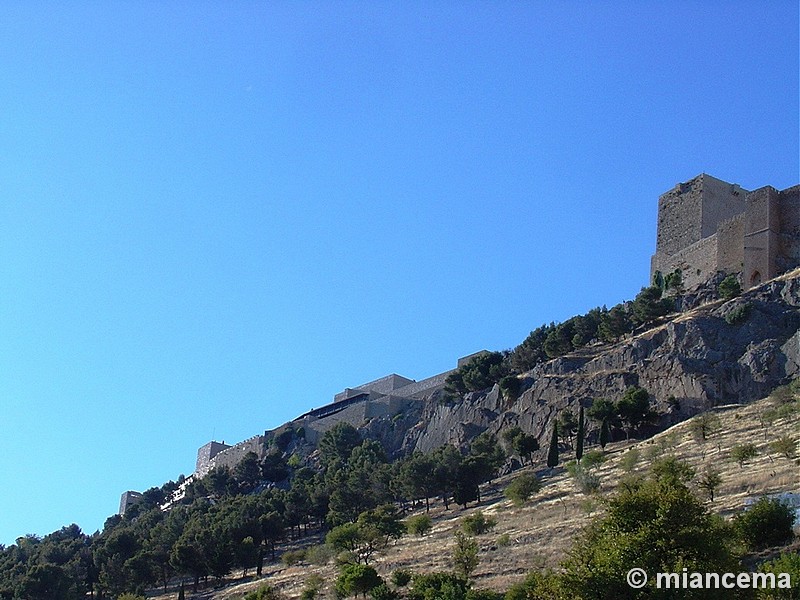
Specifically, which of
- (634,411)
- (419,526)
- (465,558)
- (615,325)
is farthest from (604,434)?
(465,558)

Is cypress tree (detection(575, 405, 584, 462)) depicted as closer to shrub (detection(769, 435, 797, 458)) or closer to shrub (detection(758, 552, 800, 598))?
shrub (detection(769, 435, 797, 458))

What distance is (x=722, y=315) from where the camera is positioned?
158ft

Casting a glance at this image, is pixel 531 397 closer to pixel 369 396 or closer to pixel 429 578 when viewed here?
pixel 369 396

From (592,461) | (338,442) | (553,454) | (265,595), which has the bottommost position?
(265,595)

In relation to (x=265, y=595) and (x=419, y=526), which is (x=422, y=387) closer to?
(x=419, y=526)

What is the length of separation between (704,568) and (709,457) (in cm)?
1788

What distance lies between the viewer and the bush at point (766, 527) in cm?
2352

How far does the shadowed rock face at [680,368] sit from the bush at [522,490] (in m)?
8.63

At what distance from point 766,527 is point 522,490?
1616 cm

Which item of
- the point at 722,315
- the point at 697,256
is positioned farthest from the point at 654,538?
the point at 697,256

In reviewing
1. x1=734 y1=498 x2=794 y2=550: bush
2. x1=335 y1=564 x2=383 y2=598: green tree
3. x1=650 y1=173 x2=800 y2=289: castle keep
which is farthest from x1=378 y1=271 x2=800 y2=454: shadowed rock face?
x1=734 y1=498 x2=794 y2=550: bush

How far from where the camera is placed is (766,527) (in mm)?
23672

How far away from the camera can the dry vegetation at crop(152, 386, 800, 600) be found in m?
29.5

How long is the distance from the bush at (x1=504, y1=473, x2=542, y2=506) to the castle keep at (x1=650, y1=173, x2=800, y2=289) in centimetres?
1752
